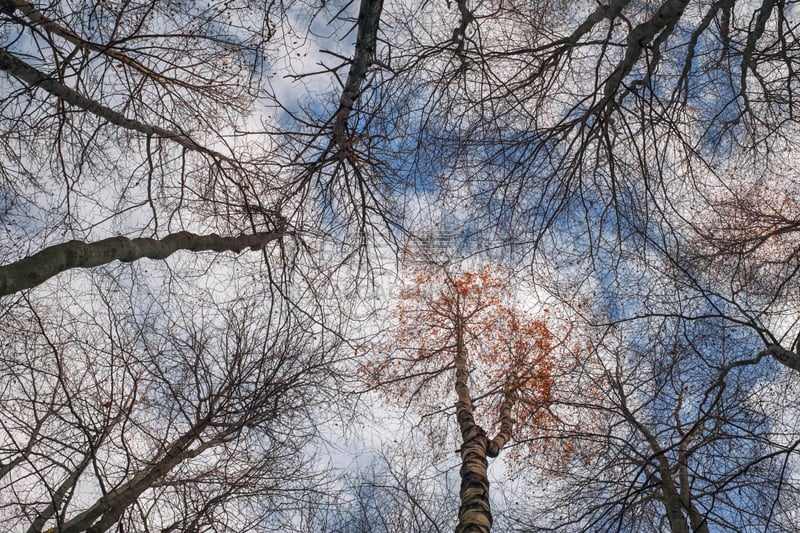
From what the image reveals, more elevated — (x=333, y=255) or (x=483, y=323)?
(x=483, y=323)

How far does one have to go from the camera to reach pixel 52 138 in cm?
545

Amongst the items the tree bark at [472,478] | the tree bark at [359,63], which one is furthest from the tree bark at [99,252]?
the tree bark at [472,478]

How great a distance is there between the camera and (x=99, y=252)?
371 centimetres

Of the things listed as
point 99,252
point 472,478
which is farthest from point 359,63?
point 472,478

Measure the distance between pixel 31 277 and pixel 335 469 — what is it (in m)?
3.98

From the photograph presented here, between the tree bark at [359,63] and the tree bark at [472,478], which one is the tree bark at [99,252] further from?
the tree bark at [472,478]

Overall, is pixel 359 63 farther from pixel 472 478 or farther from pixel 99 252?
pixel 472 478

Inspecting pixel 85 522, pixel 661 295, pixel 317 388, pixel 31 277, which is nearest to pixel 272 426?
pixel 317 388

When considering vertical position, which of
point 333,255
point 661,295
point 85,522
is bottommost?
point 85,522

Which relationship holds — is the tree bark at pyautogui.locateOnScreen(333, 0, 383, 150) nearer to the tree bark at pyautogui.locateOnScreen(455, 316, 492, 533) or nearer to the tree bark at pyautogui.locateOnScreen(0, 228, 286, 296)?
the tree bark at pyautogui.locateOnScreen(0, 228, 286, 296)

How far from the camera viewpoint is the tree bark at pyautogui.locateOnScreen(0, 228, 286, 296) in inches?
124

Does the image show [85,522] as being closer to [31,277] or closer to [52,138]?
[31,277]

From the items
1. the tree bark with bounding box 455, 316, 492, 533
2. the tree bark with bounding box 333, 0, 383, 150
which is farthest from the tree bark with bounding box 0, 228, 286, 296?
the tree bark with bounding box 455, 316, 492, 533

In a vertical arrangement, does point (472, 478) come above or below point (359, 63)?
below
